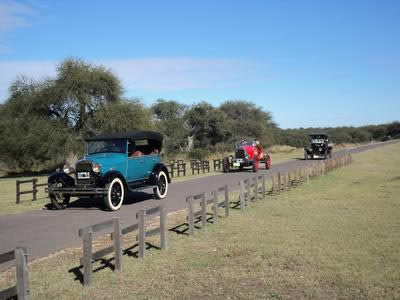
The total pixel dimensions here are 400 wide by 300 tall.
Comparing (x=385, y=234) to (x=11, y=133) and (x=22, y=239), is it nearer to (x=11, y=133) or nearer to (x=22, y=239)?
(x=22, y=239)

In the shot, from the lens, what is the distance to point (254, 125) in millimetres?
82000

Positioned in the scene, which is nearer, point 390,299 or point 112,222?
point 390,299

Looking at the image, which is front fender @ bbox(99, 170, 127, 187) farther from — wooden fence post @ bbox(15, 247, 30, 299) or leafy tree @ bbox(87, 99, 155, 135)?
leafy tree @ bbox(87, 99, 155, 135)

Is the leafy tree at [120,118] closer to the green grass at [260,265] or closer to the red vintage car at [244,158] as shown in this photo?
the red vintage car at [244,158]

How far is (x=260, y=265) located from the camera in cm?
813

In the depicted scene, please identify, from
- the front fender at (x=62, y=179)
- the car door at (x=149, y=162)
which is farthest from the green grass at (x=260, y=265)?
the front fender at (x=62, y=179)

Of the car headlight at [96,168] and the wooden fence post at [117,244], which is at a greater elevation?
the car headlight at [96,168]

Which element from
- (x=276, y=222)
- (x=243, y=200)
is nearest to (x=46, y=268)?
(x=276, y=222)

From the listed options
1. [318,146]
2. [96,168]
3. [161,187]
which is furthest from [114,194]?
[318,146]

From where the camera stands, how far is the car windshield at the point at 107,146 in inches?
647

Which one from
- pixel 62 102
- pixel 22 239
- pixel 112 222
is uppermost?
pixel 62 102

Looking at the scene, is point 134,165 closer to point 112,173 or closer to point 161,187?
point 112,173

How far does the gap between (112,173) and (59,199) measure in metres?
2.09

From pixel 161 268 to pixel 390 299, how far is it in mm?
3499
